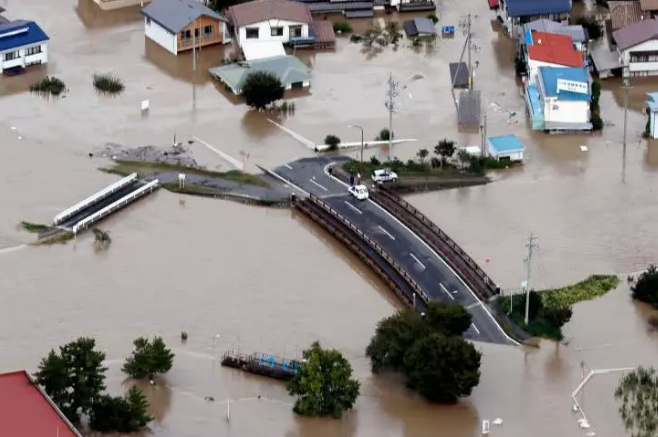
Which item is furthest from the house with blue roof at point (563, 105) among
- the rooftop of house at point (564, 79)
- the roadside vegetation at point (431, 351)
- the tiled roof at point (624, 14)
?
the roadside vegetation at point (431, 351)

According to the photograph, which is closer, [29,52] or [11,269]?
[11,269]

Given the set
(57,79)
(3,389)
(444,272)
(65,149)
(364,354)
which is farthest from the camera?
(57,79)

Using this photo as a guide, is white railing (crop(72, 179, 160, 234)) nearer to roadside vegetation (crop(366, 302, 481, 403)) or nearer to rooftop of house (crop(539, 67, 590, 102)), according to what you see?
roadside vegetation (crop(366, 302, 481, 403))

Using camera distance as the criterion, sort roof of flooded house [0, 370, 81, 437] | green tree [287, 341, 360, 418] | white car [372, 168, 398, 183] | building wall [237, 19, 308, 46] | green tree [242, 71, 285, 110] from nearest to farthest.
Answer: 1. roof of flooded house [0, 370, 81, 437]
2. green tree [287, 341, 360, 418]
3. white car [372, 168, 398, 183]
4. green tree [242, 71, 285, 110]
5. building wall [237, 19, 308, 46]

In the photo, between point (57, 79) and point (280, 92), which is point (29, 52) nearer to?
point (57, 79)

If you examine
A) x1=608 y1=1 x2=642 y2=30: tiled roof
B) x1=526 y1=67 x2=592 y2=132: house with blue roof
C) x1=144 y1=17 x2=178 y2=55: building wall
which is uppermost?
x1=608 y1=1 x2=642 y2=30: tiled roof

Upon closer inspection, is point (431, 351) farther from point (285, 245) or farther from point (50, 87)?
point (50, 87)

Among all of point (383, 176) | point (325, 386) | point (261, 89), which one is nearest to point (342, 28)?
point (261, 89)

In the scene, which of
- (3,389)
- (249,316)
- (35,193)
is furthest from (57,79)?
(3,389)

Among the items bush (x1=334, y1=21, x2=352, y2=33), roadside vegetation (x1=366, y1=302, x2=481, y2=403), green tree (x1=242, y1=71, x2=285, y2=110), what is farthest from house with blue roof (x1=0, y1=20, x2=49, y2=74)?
roadside vegetation (x1=366, y1=302, x2=481, y2=403)
